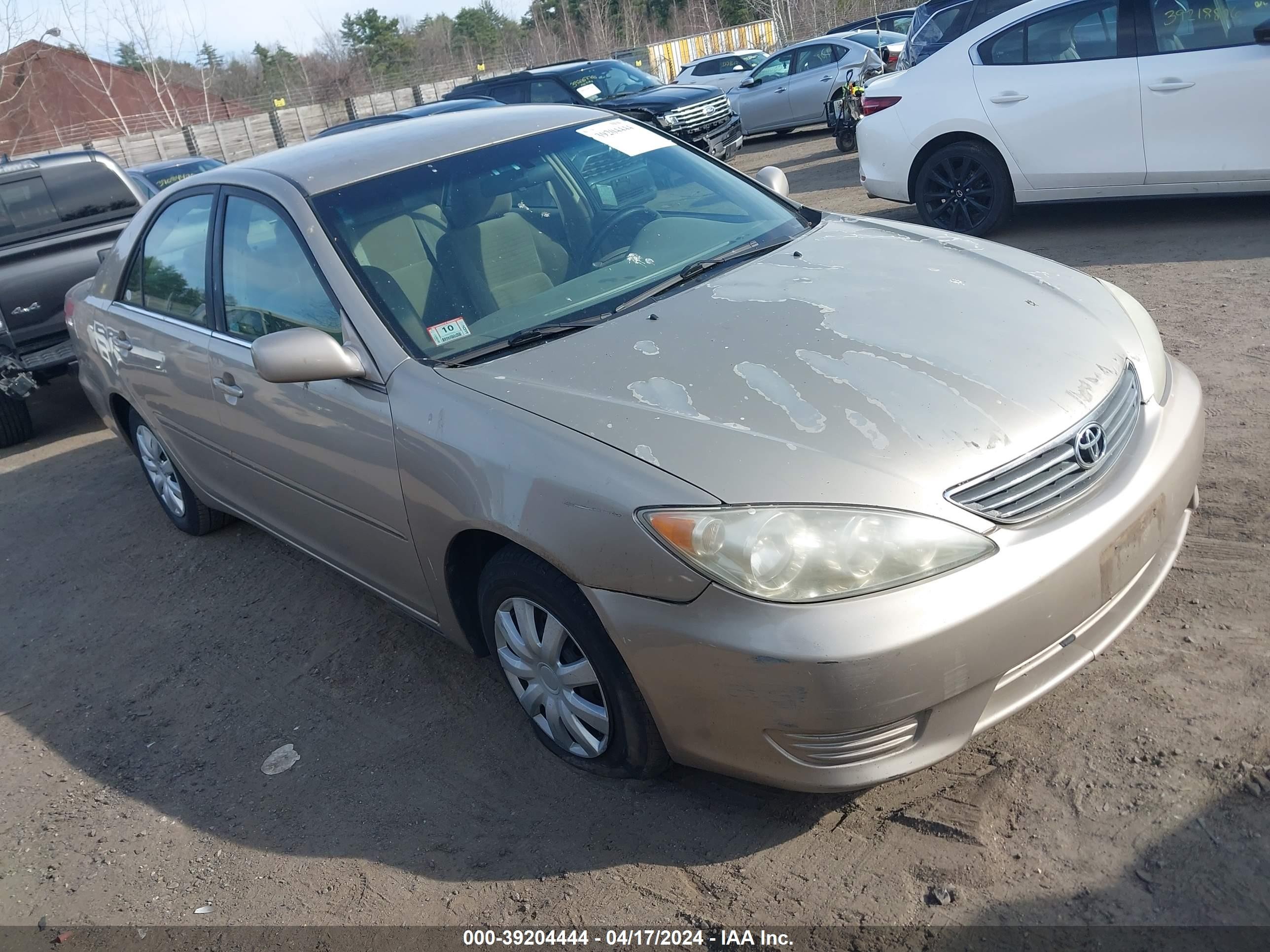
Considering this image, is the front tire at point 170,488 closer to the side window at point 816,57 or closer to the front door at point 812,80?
the front door at point 812,80

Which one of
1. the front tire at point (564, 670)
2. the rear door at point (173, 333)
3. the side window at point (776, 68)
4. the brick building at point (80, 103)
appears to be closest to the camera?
the front tire at point (564, 670)

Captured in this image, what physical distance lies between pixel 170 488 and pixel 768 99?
13246 millimetres

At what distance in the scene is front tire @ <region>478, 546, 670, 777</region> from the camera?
2.68 m

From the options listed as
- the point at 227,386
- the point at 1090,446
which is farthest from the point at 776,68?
the point at 1090,446

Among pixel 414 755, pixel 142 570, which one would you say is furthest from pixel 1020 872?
pixel 142 570

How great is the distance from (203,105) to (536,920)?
47.6 metres

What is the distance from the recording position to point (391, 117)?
12.1 metres

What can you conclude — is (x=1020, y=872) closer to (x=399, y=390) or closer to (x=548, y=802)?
(x=548, y=802)

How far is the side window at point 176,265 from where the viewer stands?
4.23 meters

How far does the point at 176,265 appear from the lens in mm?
4480

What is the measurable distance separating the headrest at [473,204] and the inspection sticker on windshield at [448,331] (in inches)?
17.2

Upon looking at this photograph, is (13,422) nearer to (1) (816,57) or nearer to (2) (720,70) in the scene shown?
(1) (816,57)

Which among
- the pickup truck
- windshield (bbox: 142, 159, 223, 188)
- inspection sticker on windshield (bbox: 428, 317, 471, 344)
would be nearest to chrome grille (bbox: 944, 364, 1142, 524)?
inspection sticker on windshield (bbox: 428, 317, 471, 344)

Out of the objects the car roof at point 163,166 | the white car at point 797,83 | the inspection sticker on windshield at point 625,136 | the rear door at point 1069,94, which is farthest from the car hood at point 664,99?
the inspection sticker on windshield at point 625,136
